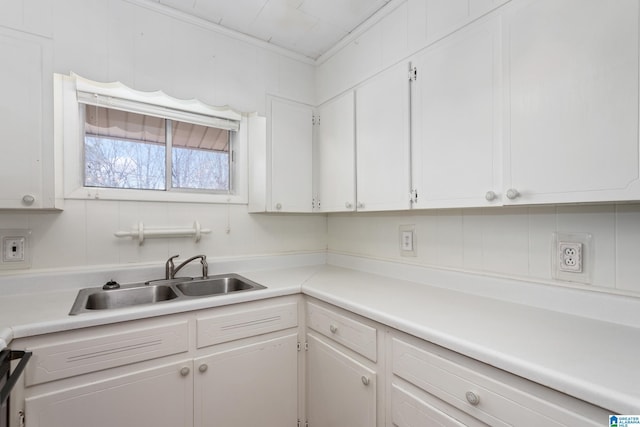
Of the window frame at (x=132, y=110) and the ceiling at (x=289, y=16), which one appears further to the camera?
the ceiling at (x=289, y=16)

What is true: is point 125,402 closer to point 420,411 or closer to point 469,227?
point 420,411

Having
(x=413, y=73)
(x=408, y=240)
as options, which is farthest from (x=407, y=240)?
(x=413, y=73)

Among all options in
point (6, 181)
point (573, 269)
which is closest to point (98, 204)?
point (6, 181)

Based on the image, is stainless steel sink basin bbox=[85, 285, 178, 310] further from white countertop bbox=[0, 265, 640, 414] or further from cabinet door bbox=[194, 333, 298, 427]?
cabinet door bbox=[194, 333, 298, 427]

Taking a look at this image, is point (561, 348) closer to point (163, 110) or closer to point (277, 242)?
point (277, 242)

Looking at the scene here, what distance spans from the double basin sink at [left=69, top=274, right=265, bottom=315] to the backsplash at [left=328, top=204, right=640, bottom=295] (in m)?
0.88

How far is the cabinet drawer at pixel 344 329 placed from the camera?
4.09 ft

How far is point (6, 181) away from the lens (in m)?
1.21

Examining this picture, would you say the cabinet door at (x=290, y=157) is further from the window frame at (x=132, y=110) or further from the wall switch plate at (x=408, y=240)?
the wall switch plate at (x=408, y=240)

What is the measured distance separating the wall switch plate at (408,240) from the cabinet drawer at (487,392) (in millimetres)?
749

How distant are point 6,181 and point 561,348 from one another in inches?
80.9

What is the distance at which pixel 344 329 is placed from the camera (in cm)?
138

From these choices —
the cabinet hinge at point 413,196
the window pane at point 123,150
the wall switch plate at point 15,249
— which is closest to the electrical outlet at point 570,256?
the cabinet hinge at point 413,196

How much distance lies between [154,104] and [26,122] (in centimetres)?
62
